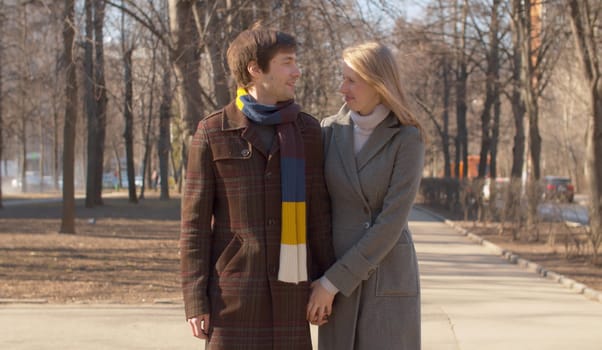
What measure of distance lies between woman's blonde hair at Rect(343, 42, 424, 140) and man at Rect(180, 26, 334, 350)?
0.81 feet

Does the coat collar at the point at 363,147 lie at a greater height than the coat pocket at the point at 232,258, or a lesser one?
greater

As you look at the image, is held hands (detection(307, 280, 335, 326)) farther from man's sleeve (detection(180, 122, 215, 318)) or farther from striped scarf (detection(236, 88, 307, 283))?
man's sleeve (detection(180, 122, 215, 318))

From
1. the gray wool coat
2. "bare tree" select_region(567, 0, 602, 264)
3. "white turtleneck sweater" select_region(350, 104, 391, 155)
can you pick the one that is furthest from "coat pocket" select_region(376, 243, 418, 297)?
"bare tree" select_region(567, 0, 602, 264)

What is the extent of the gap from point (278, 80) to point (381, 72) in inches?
15.9

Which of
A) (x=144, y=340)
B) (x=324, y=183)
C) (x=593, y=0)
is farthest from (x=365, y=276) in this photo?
(x=593, y=0)

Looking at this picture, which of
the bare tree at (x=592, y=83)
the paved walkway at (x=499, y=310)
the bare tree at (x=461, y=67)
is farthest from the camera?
the bare tree at (x=461, y=67)

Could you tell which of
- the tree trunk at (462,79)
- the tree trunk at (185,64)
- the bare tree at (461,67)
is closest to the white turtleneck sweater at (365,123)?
the tree trunk at (185,64)

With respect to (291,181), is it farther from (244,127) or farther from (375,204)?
(375,204)

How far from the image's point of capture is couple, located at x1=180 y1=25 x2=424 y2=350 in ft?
10.00

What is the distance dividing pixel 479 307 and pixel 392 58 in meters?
6.06

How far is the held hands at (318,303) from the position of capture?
3.09 m

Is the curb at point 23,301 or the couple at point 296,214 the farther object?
the curb at point 23,301

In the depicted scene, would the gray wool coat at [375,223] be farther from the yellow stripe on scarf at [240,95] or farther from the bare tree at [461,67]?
the bare tree at [461,67]

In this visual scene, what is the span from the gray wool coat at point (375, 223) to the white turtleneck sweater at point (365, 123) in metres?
0.03
